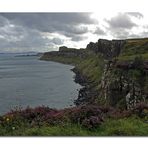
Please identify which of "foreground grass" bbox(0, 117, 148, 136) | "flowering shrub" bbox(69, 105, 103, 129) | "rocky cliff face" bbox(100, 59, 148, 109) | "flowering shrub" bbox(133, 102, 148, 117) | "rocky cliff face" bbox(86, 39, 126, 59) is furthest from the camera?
"rocky cliff face" bbox(86, 39, 126, 59)

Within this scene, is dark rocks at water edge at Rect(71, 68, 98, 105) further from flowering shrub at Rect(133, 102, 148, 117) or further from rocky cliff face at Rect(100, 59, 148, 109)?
flowering shrub at Rect(133, 102, 148, 117)

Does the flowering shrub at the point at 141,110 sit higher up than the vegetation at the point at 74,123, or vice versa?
the flowering shrub at the point at 141,110

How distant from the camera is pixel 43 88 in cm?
6009

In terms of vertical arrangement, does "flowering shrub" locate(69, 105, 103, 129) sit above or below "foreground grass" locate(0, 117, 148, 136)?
above

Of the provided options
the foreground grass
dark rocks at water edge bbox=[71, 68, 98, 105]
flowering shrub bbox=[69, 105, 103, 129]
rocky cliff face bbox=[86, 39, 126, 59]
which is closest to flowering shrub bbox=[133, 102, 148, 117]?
the foreground grass

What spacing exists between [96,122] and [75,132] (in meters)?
0.70

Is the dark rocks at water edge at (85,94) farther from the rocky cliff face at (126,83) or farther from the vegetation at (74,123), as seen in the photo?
the vegetation at (74,123)

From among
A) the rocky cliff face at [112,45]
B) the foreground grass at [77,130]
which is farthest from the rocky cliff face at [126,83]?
the foreground grass at [77,130]

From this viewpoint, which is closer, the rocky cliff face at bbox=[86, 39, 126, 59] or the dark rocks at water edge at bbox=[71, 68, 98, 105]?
the rocky cliff face at bbox=[86, 39, 126, 59]

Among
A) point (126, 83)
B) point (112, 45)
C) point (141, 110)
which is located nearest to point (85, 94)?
point (112, 45)

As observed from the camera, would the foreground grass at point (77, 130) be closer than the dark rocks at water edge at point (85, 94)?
Yes

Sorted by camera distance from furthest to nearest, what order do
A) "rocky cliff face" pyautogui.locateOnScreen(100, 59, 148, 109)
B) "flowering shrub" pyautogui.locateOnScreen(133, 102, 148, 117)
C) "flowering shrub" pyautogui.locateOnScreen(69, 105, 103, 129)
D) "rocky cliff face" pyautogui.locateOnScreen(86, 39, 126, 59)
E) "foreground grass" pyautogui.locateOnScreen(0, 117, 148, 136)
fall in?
"rocky cliff face" pyautogui.locateOnScreen(86, 39, 126, 59), "rocky cliff face" pyautogui.locateOnScreen(100, 59, 148, 109), "flowering shrub" pyautogui.locateOnScreen(133, 102, 148, 117), "flowering shrub" pyautogui.locateOnScreen(69, 105, 103, 129), "foreground grass" pyautogui.locateOnScreen(0, 117, 148, 136)

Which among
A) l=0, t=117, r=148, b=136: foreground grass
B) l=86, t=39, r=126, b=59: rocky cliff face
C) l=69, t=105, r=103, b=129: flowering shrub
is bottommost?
l=0, t=117, r=148, b=136: foreground grass
